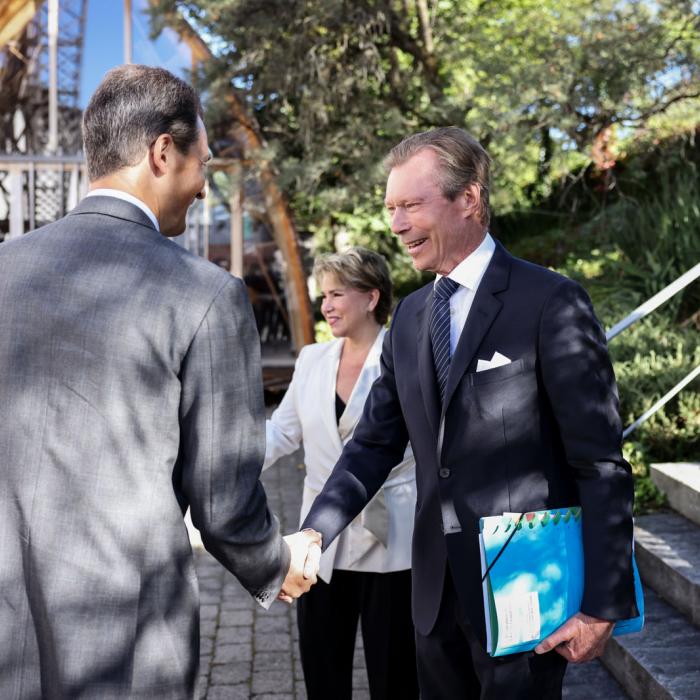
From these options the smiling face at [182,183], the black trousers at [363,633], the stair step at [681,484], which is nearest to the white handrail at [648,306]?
the stair step at [681,484]

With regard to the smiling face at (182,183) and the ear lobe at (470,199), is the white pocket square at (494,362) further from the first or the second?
the smiling face at (182,183)

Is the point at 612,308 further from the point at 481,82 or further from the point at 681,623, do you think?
the point at 681,623

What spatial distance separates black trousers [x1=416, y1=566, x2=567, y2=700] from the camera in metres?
2.27

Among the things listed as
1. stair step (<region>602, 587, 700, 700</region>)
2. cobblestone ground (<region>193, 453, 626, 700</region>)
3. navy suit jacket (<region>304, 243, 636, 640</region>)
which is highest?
navy suit jacket (<region>304, 243, 636, 640</region>)

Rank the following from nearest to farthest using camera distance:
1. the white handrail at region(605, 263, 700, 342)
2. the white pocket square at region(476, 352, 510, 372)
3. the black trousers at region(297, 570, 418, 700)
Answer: the white pocket square at region(476, 352, 510, 372) < the black trousers at region(297, 570, 418, 700) < the white handrail at region(605, 263, 700, 342)

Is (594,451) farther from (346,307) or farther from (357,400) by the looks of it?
(346,307)

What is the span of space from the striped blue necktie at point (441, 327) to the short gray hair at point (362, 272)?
120 centimetres

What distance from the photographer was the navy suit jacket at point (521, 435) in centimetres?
217

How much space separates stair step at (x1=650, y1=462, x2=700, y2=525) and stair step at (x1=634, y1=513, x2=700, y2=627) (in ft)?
0.21

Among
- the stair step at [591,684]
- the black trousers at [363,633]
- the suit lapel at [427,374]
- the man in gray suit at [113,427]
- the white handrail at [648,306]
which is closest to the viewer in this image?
the man in gray suit at [113,427]

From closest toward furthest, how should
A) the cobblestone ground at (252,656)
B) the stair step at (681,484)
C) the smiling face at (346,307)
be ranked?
the smiling face at (346,307) < the cobblestone ground at (252,656) < the stair step at (681,484)

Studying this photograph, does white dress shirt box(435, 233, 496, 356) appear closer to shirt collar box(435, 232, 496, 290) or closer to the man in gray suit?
shirt collar box(435, 232, 496, 290)

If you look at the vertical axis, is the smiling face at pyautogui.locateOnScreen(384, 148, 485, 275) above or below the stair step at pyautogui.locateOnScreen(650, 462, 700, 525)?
above

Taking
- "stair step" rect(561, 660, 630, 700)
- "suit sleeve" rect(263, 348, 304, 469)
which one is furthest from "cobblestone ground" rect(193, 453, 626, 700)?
"suit sleeve" rect(263, 348, 304, 469)
